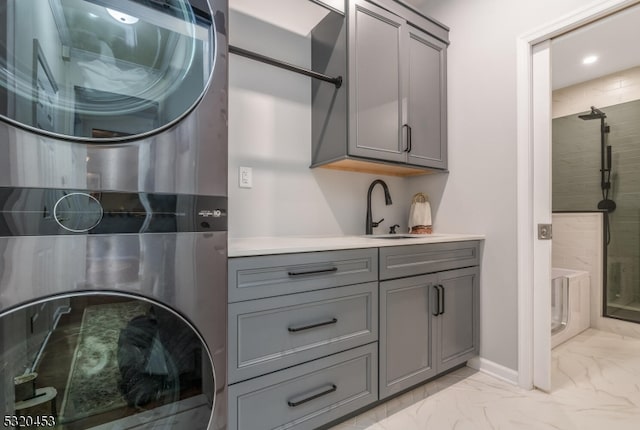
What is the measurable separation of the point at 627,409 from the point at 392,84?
7.01ft

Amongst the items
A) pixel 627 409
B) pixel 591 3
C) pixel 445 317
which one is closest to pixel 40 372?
pixel 445 317

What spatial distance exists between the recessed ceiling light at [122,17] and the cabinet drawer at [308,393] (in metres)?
1.20

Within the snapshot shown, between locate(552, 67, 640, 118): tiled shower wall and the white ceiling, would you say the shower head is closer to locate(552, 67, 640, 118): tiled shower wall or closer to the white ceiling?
locate(552, 67, 640, 118): tiled shower wall

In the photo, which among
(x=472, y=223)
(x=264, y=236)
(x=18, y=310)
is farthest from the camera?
(x=472, y=223)

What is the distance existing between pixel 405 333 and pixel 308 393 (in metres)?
0.61

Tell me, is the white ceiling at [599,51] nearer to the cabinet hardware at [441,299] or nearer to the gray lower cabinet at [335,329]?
the cabinet hardware at [441,299]

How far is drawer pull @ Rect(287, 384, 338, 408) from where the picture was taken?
1.20m

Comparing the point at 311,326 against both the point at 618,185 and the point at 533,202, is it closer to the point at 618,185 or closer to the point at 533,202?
the point at 533,202

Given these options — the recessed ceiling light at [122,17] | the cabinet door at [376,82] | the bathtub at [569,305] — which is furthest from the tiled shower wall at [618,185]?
the recessed ceiling light at [122,17]

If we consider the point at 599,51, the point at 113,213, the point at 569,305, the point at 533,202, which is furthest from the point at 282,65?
the point at 569,305

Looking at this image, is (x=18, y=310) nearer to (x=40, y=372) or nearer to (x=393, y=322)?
(x=40, y=372)

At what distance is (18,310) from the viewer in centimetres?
68

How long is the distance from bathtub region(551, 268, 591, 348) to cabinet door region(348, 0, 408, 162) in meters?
1.92

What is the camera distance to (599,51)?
243 cm
